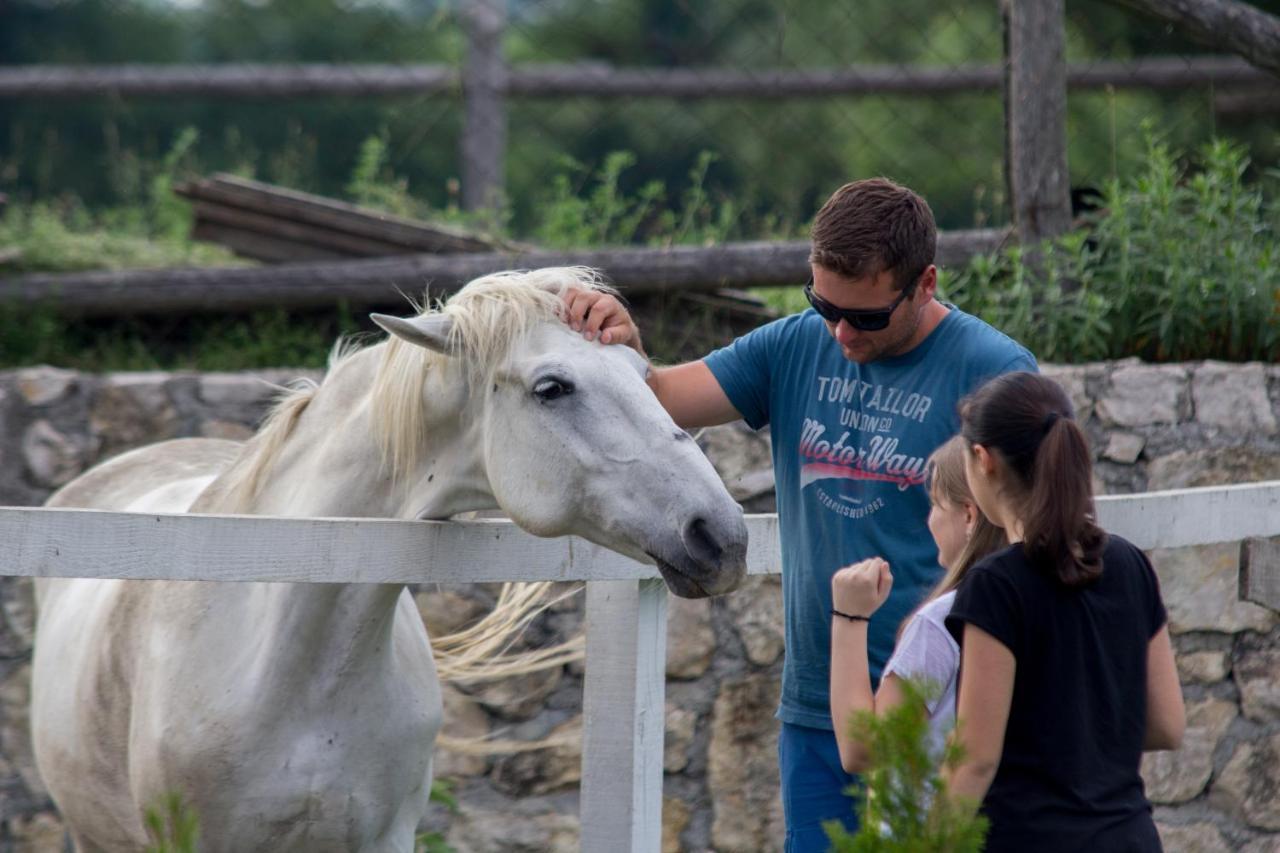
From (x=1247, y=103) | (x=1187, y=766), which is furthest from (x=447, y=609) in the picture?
(x=1247, y=103)

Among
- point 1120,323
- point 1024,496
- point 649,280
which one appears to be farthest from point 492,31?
point 1024,496

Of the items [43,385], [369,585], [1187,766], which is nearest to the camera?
[369,585]

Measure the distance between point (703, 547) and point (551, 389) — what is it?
0.39 m

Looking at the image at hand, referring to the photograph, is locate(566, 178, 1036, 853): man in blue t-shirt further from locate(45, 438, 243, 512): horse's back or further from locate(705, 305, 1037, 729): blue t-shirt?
locate(45, 438, 243, 512): horse's back

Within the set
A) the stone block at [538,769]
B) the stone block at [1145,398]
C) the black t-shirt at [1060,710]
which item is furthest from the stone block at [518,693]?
the black t-shirt at [1060,710]

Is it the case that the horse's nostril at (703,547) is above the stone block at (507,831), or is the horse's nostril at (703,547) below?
above

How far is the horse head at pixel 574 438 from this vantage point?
2068mm

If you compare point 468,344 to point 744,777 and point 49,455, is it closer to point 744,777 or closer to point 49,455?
point 744,777

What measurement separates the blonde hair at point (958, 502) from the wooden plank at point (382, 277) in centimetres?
256

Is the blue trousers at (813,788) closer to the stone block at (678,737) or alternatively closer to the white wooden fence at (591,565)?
the white wooden fence at (591,565)

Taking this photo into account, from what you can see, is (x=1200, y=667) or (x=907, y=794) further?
(x=1200, y=667)

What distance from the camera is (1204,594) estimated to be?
3.81 metres

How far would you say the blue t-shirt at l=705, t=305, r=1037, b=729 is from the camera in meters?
2.29

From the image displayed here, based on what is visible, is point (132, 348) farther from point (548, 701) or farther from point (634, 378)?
point (634, 378)
